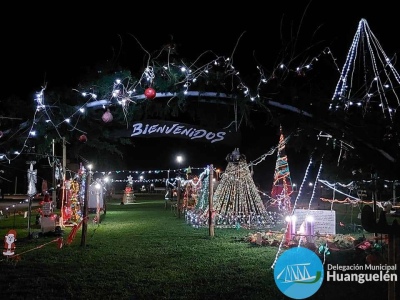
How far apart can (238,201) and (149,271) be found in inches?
332

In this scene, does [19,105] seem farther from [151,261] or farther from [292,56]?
[151,261]

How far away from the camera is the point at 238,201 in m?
16.5

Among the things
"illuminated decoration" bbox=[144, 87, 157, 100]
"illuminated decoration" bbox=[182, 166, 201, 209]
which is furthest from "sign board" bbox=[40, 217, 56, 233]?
"illuminated decoration" bbox=[144, 87, 157, 100]

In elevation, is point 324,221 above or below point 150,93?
below

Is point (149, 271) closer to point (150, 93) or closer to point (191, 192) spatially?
point (150, 93)

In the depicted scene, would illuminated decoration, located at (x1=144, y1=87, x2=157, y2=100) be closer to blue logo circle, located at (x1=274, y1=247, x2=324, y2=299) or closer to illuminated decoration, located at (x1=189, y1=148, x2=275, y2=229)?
blue logo circle, located at (x1=274, y1=247, x2=324, y2=299)

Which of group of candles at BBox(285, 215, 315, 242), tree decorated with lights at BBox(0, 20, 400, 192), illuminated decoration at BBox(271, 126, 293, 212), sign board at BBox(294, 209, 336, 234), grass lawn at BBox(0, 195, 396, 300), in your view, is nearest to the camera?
tree decorated with lights at BBox(0, 20, 400, 192)

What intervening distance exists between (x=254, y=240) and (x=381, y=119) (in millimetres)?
7494

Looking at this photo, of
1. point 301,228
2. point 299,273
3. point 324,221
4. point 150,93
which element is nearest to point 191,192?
point 324,221

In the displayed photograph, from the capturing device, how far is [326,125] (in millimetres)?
5156

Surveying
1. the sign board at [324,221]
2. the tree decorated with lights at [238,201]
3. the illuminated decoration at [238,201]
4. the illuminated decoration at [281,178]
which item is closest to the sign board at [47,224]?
the illuminated decoration at [238,201]

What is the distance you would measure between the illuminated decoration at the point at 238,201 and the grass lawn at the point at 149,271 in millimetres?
2790

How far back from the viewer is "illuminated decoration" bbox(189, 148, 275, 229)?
16.4m

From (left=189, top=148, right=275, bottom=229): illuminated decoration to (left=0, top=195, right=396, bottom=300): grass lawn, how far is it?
279 centimetres
